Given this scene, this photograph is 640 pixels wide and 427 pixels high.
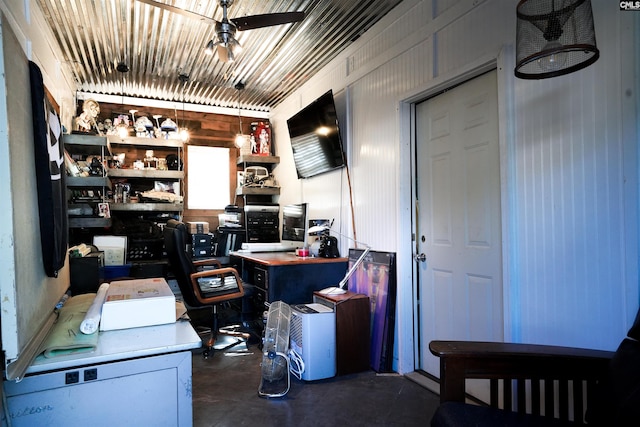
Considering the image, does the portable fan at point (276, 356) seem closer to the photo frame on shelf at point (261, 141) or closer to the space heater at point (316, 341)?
the space heater at point (316, 341)

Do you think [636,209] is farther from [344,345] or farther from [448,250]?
[344,345]

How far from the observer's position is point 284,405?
2.34 metres

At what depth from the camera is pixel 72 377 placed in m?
1.20

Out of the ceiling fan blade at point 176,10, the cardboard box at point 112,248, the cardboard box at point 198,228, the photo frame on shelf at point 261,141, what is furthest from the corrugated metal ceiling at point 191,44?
the cardboard box at point 112,248

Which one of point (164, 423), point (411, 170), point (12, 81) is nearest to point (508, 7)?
point (411, 170)

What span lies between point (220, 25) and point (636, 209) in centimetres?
253

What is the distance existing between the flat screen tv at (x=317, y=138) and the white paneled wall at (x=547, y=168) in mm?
690

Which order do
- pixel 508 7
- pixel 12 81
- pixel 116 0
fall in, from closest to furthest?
pixel 12 81
pixel 508 7
pixel 116 0

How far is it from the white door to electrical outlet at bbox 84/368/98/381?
2.02 metres

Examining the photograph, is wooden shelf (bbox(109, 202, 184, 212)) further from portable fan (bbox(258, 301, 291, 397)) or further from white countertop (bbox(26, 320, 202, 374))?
white countertop (bbox(26, 320, 202, 374))

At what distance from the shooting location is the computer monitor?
370cm

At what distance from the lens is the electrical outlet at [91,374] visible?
1.21m

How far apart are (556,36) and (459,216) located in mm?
1327

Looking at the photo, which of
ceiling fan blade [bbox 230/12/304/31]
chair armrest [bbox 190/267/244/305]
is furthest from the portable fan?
ceiling fan blade [bbox 230/12/304/31]
